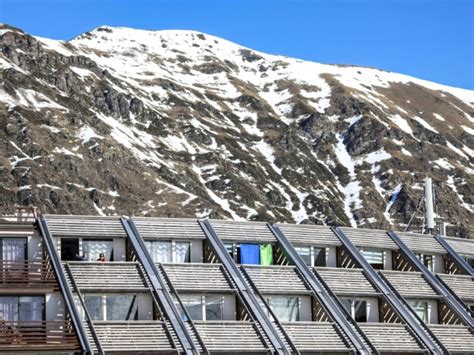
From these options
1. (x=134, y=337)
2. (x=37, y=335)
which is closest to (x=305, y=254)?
(x=134, y=337)

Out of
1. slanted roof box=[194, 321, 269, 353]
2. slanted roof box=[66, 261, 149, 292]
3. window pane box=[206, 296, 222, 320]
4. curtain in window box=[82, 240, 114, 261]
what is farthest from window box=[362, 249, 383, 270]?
slanted roof box=[66, 261, 149, 292]

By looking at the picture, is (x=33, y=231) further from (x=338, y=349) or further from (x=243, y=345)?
(x=338, y=349)

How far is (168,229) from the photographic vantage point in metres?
80.6

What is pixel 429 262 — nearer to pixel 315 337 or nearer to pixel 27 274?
pixel 315 337

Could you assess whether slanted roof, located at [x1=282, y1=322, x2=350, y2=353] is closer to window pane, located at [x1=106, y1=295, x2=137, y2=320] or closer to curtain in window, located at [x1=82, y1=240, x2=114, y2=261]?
window pane, located at [x1=106, y1=295, x2=137, y2=320]

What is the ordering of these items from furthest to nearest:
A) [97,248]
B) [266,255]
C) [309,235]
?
[309,235]
[266,255]
[97,248]

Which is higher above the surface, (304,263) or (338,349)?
(304,263)

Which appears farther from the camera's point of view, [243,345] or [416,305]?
[416,305]

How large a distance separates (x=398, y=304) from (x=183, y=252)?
15013mm

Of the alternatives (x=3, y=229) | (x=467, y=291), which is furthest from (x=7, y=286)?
(x=467, y=291)

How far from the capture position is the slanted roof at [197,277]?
75688 mm

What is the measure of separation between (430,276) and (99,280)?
1054 inches

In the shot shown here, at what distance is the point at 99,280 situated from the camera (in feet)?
240

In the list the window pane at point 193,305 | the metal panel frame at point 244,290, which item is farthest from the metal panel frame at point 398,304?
the window pane at point 193,305
